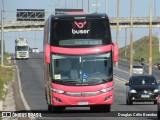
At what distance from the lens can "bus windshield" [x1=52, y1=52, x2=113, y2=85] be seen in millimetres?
28969

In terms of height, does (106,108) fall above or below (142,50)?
above

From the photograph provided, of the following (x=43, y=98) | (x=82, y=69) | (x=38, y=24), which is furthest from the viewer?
(x=38, y=24)

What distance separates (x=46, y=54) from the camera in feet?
94.3

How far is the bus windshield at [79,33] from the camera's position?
95.7ft

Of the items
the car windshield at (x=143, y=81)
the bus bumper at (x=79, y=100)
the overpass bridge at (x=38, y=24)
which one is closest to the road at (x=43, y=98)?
the bus bumper at (x=79, y=100)

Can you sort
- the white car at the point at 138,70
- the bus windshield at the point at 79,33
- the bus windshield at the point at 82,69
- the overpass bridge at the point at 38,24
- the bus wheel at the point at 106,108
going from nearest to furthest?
the bus windshield at the point at 82,69 → the bus windshield at the point at 79,33 → the bus wheel at the point at 106,108 → the white car at the point at 138,70 → the overpass bridge at the point at 38,24

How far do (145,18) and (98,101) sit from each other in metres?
127

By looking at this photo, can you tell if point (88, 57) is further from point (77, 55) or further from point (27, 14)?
point (27, 14)

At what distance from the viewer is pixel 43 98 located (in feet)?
177

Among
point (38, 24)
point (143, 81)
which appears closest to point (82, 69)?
point (143, 81)

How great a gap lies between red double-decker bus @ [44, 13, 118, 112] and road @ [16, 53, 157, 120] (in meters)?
0.81

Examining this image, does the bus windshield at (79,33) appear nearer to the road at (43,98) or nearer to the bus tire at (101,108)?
the bus tire at (101,108)

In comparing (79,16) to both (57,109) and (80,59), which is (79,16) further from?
(57,109)

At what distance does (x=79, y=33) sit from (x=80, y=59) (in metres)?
0.99
